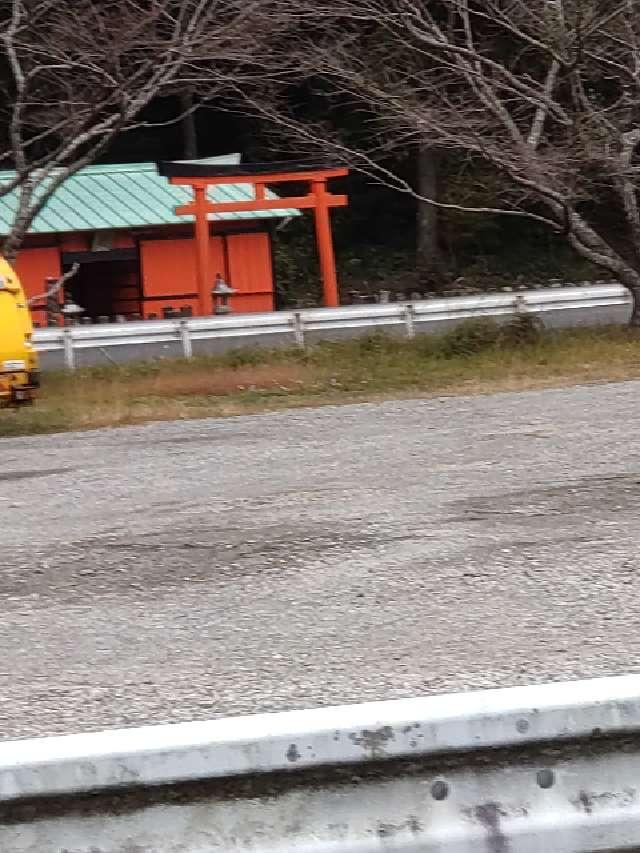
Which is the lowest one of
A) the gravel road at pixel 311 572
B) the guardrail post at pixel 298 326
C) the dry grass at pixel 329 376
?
the gravel road at pixel 311 572

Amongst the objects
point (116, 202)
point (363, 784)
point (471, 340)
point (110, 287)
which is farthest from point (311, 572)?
point (110, 287)

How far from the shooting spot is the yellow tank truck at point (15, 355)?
13.2 m

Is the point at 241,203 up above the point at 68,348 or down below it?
above

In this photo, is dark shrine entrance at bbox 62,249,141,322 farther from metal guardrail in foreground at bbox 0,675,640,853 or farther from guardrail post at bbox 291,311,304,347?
metal guardrail in foreground at bbox 0,675,640,853

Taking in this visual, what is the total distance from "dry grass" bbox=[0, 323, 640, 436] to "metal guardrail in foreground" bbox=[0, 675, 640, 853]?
38.1ft

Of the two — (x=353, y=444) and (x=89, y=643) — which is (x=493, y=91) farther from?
(x=89, y=643)

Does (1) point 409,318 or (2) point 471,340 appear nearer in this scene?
(2) point 471,340

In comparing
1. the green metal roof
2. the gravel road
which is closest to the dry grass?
the gravel road

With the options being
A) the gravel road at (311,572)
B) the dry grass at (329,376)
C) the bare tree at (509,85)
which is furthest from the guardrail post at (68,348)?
the gravel road at (311,572)

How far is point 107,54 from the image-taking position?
19.2 metres

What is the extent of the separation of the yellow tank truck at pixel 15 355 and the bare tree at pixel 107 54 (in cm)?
623

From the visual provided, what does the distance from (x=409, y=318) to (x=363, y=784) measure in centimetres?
2163

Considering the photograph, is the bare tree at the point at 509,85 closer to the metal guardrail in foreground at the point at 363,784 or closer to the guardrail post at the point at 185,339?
the guardrail post at the point at 185,339

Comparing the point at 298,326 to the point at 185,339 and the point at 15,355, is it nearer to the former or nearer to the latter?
the point at 185,339
